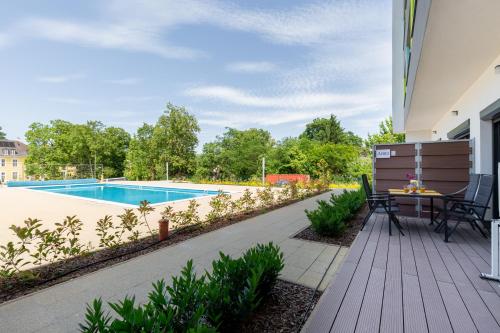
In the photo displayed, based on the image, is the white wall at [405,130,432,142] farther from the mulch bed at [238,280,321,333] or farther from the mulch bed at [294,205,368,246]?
the mulch bed at [238,280,321,333]

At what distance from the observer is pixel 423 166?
5242mm

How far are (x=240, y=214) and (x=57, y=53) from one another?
10500 mm

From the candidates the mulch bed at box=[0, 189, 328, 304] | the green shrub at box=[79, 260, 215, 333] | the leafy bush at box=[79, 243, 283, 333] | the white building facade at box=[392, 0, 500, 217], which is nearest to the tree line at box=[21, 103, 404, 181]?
the white building facade at box=[392, 0, 500, 217]

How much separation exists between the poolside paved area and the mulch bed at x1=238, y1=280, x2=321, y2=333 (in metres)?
0.22

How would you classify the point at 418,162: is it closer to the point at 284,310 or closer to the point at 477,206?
the point at 477,206

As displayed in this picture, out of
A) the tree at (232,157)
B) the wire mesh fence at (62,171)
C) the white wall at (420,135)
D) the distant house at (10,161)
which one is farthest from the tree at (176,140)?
the distant house at (10,161)

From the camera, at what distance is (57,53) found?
9.84 metres

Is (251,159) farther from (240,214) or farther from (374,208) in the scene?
(374,208)

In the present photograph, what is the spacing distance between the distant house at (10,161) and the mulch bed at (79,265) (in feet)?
141

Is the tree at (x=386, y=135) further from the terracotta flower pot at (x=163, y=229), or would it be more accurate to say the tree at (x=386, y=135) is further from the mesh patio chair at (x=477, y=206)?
the terracotta flower pot at (x=163, y=229)

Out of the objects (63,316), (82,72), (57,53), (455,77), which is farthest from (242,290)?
(82,72)

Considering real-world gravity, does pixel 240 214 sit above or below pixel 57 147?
below

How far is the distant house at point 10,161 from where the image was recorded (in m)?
34.6

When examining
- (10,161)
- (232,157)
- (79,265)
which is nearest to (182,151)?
(232,157)
